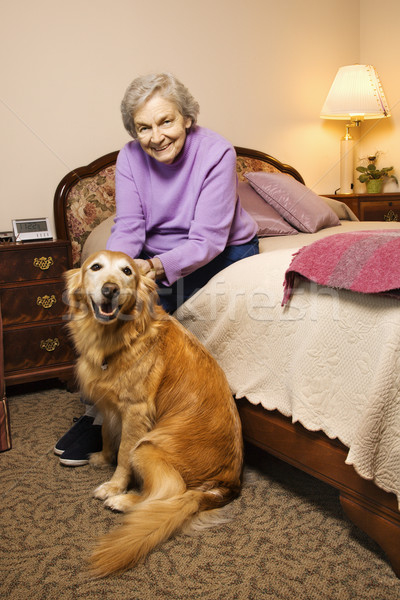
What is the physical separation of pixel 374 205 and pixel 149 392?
281cm

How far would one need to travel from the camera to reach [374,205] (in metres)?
3.82

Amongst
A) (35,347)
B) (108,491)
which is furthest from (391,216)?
(108,491)

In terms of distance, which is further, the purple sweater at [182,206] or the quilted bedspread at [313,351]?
the purple sweater at [182,206]

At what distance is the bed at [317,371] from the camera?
1.23m

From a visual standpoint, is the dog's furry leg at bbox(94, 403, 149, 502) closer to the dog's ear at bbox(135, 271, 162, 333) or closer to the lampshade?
the dog's ear at bbox(135, 271, 162, 333)

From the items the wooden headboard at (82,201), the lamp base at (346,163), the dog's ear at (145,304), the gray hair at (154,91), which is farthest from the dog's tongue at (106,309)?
the lamp base at (346,163)

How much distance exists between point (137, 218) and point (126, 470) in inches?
38.5

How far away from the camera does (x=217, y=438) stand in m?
1.54

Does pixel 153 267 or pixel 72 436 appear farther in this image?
pixel 72 436

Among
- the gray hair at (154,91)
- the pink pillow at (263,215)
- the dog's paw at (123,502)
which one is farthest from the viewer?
the pink pillow at (263,215)

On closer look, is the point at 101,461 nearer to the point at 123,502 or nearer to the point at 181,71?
the point at 123,502

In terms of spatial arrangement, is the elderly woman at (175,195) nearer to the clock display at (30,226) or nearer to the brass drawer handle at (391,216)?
the clock display at (30,226)

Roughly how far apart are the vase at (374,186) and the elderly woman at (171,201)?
2.26 meters

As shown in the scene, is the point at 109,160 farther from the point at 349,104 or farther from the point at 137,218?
the point at 349,104
